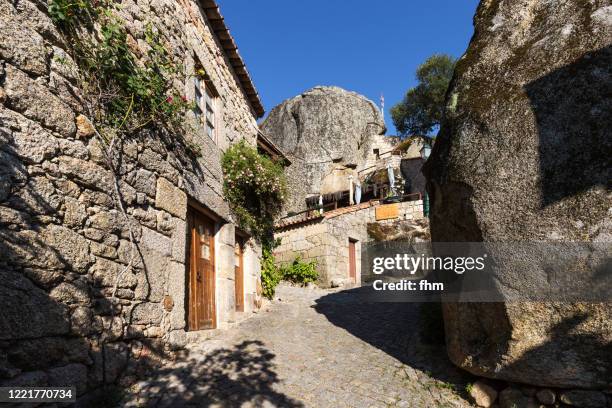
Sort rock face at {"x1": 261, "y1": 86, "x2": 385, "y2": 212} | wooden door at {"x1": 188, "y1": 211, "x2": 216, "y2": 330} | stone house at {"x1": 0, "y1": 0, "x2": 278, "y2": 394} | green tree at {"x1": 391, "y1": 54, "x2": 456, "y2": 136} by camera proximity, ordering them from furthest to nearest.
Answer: rock face at {"x1": 261, "y1": 86, "x2": 385, "y2": 212}, green tree at {"x1": 391, "y1": 54, "x2": 456, "y2": 136}, wooden door at {"x1": 188, "y1": 211, "x2": 216, "y2": 330}, stone house at {"x1": 0, "y1": 0, "x2": 278, "y2": 394}

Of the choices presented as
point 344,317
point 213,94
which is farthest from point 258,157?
point 344,317

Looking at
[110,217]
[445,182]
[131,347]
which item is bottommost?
[131,347]

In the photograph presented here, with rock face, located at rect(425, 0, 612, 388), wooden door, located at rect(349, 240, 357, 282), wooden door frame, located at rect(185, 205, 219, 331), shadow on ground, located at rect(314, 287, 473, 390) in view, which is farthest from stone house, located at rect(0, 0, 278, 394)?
wooden door, located at rect(349, 240, 357, 282)

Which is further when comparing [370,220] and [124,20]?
[370,220]

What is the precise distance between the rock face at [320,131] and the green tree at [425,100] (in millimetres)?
3040

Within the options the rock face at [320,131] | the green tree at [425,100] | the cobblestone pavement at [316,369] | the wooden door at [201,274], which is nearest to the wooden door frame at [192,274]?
the wooden door at [201,274]

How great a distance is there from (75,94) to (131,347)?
7.68ft

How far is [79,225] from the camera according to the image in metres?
3.31

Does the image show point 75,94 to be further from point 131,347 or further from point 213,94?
point 213,94

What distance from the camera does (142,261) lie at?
13.2ft

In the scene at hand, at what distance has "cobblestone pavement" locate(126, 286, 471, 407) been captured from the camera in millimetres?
3848

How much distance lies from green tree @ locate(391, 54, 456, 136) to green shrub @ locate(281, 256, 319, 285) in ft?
48.4

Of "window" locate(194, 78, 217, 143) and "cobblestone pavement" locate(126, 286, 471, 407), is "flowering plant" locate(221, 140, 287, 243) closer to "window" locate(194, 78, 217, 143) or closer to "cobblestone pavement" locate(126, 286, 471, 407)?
"window" locate(194, 78, 217, 143)

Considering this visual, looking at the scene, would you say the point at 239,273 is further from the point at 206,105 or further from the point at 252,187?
the point at 206,105
